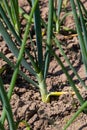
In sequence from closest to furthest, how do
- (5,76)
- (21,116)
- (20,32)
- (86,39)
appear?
1. (86,39)
2. (21,116)
3. (5,76)
4. (20,32)

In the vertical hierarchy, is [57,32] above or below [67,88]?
above

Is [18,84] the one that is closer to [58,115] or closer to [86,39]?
[58,115]

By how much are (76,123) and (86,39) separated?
0.98 ft

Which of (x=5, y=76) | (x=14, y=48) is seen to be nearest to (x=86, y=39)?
(x=14, y=48)

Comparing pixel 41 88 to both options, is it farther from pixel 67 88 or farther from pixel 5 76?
pixel 5 76

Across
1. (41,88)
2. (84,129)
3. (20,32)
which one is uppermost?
(20,32)

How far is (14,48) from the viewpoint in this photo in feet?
4.01

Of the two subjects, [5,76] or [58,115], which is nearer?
[58,115]

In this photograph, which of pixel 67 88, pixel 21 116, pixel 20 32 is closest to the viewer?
pixel 21 116

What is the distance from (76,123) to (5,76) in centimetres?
41

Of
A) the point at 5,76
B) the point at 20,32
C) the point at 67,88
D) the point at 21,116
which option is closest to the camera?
the point at 21,116

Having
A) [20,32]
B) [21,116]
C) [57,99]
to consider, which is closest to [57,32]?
[20,32]

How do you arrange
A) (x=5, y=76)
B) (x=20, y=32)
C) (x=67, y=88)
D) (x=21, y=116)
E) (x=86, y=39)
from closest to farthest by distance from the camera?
(x=86, y=39)
(x=21, y=116)
(x=67, y=88)
(x=5, y=76)
(x=20, y=32)

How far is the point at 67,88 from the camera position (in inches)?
56.8
